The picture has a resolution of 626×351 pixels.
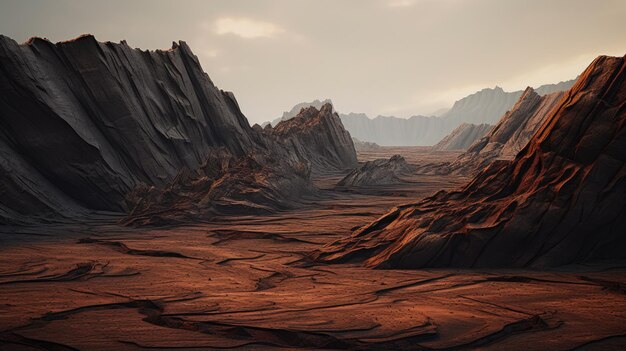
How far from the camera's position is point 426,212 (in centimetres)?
1255

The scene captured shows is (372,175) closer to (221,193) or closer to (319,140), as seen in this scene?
(221,193)

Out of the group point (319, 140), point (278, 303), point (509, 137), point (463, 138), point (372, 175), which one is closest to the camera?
point (278, 303)

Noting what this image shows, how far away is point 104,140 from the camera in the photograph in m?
24.3

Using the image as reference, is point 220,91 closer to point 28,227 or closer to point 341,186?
point 341,186

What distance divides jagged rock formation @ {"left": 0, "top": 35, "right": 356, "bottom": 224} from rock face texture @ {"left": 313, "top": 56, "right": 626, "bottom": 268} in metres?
11.7

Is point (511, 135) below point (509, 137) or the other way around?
the other way around

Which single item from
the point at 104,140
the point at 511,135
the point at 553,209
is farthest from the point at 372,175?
the point at 511,135

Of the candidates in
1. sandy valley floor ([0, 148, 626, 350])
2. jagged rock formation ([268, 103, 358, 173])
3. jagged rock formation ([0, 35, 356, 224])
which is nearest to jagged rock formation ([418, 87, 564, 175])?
jagged rock formation ([268, 103, 358, 173])

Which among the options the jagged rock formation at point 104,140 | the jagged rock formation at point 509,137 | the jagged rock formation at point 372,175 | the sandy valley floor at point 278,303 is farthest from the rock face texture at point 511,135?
the sandy valley floor at point 278,303

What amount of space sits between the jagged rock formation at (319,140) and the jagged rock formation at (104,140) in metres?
15.6

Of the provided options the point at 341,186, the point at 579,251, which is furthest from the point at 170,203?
the point at 579,251

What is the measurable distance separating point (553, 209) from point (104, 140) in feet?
69.9

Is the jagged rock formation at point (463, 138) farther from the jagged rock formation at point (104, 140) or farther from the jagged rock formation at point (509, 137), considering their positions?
the jagged rock formation at point (104, 140)

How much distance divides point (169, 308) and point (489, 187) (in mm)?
8672
